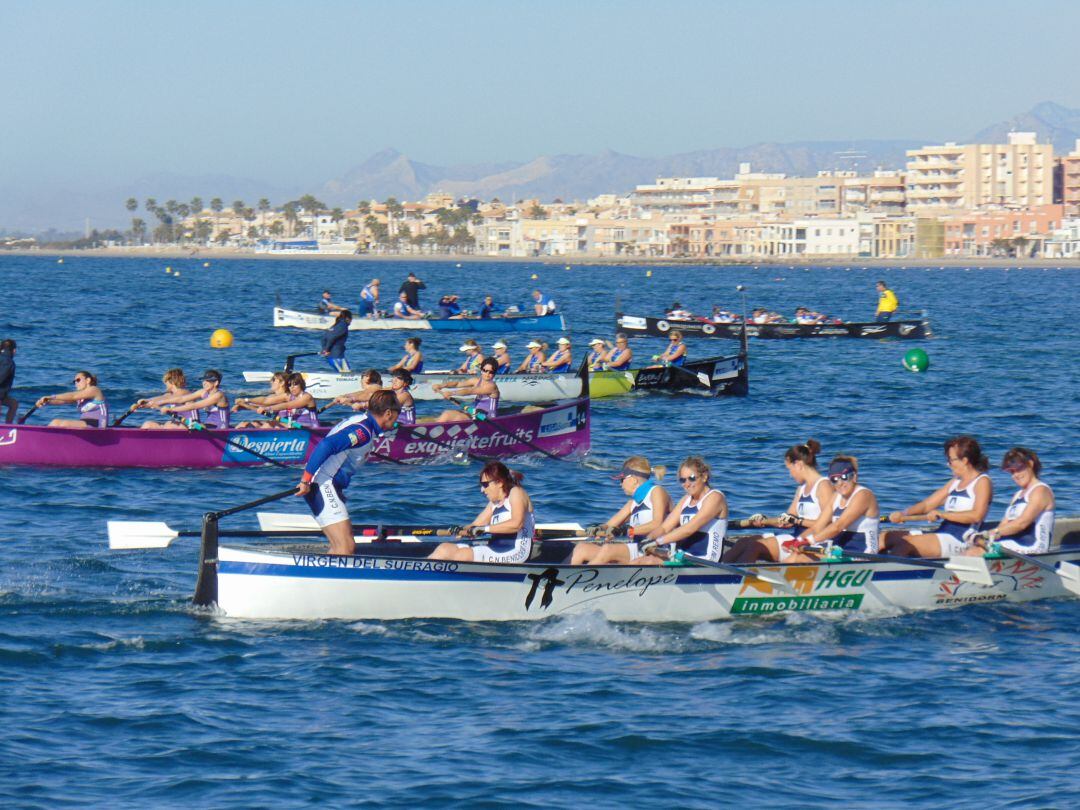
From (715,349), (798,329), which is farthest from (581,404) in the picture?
(798,329)

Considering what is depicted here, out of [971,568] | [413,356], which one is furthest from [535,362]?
[971,568]

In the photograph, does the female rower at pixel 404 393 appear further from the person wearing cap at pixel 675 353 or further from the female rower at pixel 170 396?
the person wearing cap at pixel 675 353

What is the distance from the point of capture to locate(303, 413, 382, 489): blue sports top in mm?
14664

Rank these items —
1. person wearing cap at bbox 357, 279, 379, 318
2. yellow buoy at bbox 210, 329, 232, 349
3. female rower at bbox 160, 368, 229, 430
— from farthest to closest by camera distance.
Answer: person wearing cap at bbox 357, 279, 379, 318
yellow buoy at bbox 210, 329, 232, 349
female rower at bbox 160, 368, 229, 430

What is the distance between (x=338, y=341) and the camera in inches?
1396

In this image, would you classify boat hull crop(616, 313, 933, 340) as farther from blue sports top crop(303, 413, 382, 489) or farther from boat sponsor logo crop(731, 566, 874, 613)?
blue sports top crop(303, 413, 382, 489)

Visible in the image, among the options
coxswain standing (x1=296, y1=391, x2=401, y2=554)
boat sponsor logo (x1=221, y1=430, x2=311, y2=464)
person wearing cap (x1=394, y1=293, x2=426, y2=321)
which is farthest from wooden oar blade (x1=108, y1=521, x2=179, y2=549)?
person wearing cap (x1=394, y1=293, x2=426, y2=321)

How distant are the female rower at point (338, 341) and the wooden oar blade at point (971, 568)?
21.4m

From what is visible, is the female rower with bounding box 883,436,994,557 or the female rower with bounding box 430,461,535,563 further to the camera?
the female rower with bounding box 883,436,994,557

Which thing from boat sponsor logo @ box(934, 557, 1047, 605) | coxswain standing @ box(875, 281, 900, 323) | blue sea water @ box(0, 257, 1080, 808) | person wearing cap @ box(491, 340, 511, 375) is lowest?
blue sea water @ box(0, 257, 1080, 808)

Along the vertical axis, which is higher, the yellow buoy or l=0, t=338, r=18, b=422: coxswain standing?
l=0, t=338, r=18, b=422: coxswain standing

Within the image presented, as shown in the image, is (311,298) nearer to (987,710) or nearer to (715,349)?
(715,349)

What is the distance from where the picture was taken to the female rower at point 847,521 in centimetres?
1556

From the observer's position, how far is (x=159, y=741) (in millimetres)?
11805
